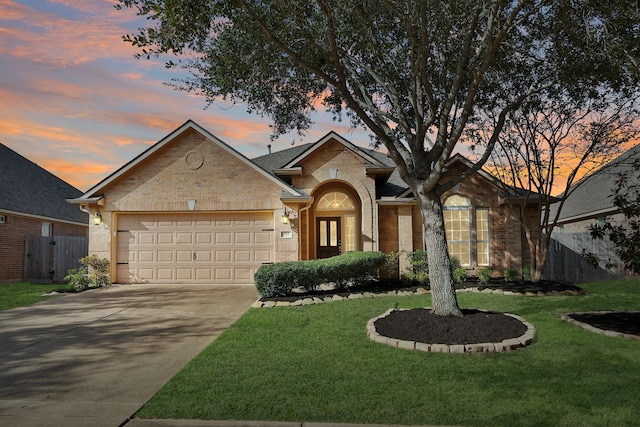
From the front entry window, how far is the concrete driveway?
5233mm

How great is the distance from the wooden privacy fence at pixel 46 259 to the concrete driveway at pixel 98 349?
291 inches

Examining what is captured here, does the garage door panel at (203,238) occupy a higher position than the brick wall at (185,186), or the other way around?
the brick wall at (185,186)

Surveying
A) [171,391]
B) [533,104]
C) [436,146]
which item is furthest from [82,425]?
[533,104]

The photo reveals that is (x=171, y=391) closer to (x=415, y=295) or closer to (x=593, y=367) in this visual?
(x=593, y=367)

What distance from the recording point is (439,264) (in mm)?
8359

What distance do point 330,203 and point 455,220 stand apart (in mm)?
4907

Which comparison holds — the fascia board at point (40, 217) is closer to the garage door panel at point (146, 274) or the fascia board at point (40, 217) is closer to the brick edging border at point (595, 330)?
the garage door panel at point (146, 274)

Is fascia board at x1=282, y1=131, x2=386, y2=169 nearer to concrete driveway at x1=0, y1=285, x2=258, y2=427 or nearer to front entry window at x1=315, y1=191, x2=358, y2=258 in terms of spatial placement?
front entry window at x1=315, y1=191, x2=358, y2=258

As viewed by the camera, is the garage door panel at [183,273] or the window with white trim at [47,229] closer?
the garage door panel at [183,273]

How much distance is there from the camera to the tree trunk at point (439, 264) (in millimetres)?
8320

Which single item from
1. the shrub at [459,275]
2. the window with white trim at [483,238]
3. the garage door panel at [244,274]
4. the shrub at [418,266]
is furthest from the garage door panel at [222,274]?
the window with white trim at [483,238]

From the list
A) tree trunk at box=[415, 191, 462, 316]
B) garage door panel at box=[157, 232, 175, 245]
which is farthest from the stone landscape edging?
garage door panel at box=[157, 232, 175, 245]

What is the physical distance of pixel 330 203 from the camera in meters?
17.1

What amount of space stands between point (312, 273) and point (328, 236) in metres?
5.34
